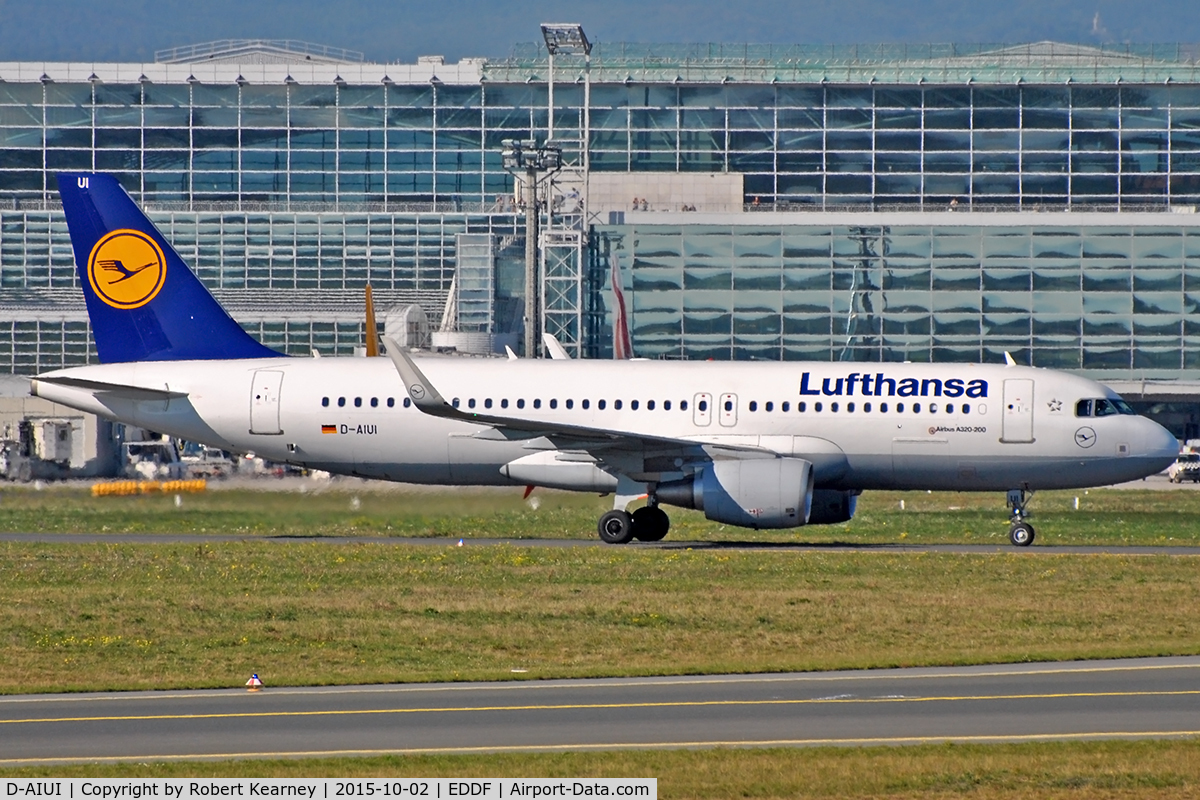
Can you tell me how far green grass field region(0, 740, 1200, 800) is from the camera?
1320 cm

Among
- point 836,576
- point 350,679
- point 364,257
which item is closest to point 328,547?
point 836,576

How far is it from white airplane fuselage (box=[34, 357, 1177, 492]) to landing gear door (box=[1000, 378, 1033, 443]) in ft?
0.10

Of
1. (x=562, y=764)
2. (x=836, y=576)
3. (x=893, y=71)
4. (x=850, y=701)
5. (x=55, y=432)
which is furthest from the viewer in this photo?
(x=893, y=71)

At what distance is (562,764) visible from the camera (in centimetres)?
1381

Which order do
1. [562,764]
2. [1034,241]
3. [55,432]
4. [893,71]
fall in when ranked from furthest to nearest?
[893,71] < [1034,241] < [55,432] < [562,764]

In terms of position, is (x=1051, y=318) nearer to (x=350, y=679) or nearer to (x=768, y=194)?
(x=768, y=194)

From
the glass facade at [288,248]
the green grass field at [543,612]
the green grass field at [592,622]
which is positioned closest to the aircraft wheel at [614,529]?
the green grass field at [592,622]

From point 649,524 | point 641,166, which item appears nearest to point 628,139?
point 641,166

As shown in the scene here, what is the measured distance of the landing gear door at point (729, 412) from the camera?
35875 mm

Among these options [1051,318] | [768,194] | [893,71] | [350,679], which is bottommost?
[350,679]

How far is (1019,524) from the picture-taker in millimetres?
35094

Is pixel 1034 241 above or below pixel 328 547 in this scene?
above

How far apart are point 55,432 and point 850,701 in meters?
52.3

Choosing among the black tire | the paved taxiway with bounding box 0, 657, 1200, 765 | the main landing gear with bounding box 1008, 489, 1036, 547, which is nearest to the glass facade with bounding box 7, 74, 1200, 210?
the black tire
